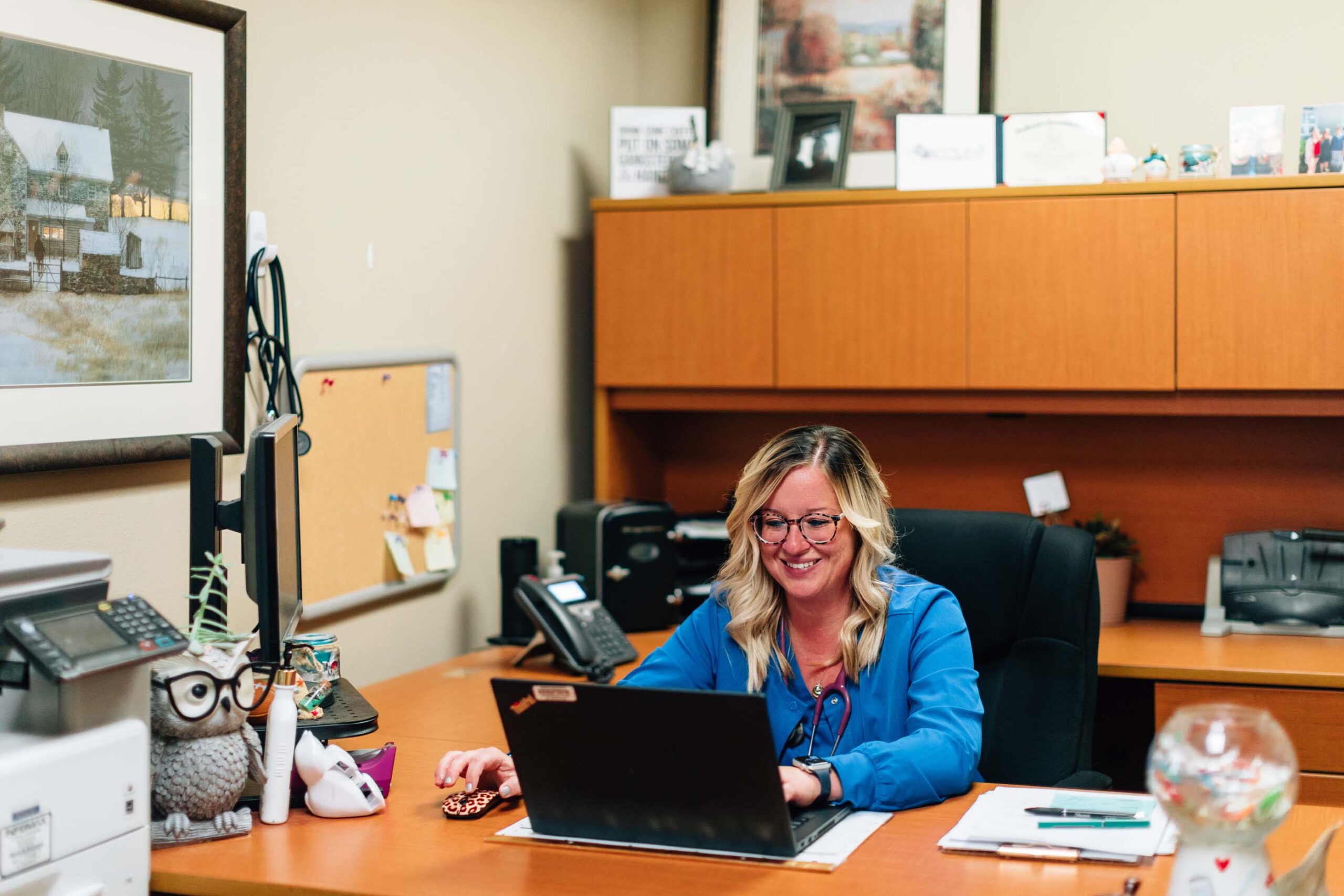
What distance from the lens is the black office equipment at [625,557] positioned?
3139 mm

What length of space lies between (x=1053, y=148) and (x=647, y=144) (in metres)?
0.99

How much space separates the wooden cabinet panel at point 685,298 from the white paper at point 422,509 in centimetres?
68

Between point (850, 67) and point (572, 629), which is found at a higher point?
point (850, 67)

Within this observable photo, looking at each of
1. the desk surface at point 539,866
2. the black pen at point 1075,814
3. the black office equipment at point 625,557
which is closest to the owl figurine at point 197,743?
the desk surface at point 539,866

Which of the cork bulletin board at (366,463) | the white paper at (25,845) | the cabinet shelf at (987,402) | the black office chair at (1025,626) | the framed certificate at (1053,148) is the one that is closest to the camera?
the white paper at (25,845)

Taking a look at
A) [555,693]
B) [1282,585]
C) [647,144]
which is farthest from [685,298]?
[555,693]

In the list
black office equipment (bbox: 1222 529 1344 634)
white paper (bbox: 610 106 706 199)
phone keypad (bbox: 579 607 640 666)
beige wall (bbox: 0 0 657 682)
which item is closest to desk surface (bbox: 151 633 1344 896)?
beige wall (bbox: 0 0 657 682)

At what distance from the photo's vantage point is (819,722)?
1.98m

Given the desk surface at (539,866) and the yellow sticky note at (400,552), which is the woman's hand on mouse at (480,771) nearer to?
the desk surface at (539,866)

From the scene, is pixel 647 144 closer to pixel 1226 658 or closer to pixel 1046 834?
pixel 1226 658

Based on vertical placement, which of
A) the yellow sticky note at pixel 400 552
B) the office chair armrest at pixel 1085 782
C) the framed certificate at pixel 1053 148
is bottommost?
the office chair armrest at pixel 1085 782

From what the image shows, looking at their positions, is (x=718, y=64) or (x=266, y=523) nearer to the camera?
(x=266, y=523)

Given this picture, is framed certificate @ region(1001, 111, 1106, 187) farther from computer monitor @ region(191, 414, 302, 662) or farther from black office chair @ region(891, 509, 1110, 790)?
computer monitor @ region(191, 414, 302, 662)

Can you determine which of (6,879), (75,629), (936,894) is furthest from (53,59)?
(936,894)
